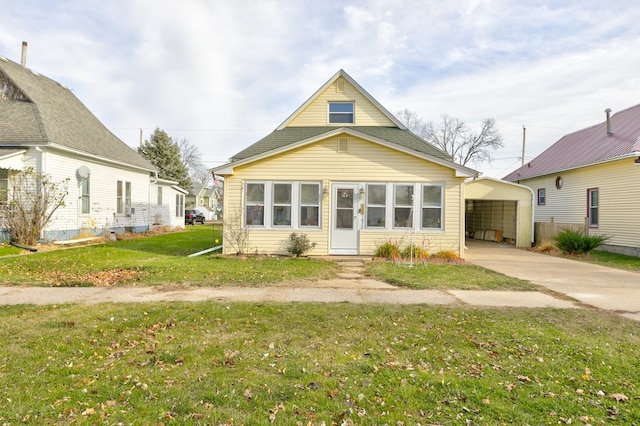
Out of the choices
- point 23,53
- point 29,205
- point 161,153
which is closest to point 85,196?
point 29,205

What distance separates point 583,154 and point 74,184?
80.3 feet

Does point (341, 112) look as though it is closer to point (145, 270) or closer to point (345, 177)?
point (345, 177)

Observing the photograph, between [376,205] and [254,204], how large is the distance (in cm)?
425

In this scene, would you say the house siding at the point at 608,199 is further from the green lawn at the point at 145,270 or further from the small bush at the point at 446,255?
the green lawn at the point at 145,270

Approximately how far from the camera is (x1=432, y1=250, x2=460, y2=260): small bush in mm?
11641

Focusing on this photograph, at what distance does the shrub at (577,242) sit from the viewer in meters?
13.3

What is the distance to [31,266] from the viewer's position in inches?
368

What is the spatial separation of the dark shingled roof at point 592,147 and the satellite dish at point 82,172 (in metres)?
23.0

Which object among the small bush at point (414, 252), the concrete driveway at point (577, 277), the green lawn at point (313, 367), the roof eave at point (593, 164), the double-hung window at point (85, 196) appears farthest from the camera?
the double-hung window at point (85, 196)

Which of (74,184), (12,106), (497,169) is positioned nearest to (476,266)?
(74,184)

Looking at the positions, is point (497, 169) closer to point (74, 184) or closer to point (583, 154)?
point (583, 154)

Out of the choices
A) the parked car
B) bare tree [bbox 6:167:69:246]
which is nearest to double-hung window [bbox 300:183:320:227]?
bare tree [bbox 6:167:69:246]

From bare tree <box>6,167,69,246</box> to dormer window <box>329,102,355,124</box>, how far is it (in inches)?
461

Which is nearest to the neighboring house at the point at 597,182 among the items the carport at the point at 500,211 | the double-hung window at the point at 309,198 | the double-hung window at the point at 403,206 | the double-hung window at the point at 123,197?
the carport at the point at 500,211
